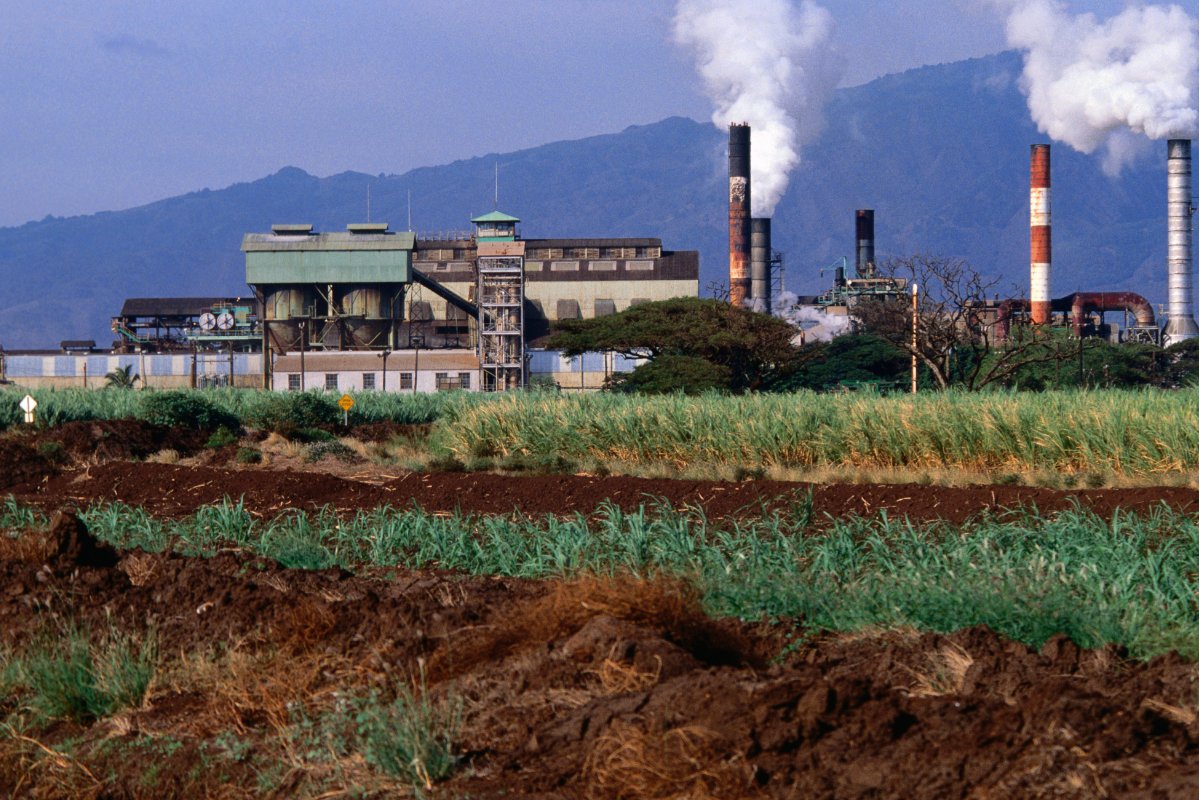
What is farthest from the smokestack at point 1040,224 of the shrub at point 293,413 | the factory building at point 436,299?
the shrub at point 293,413

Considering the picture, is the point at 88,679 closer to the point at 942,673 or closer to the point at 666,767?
the point at 666,767

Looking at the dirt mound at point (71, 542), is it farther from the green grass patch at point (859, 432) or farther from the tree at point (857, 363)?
the tree at point (857, 363)

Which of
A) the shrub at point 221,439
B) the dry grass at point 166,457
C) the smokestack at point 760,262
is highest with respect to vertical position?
the smokestack at point 760,262

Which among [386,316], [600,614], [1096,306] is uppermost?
[1096,306]

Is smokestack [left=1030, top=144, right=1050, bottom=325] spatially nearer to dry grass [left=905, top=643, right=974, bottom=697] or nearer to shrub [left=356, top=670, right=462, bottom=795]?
dry grass [left=905, top=643, right=974, bottom=697]

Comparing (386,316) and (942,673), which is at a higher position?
(386,316)

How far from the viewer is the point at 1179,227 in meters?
83.4

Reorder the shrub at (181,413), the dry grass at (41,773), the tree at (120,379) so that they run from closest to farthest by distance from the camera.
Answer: the dry grass at (41,773) → the shrub at (181,413) → the tree at (120,379)

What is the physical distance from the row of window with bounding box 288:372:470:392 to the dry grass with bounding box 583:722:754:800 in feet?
231

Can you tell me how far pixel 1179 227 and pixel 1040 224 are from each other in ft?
35.5

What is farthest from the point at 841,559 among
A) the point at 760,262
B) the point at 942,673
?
the point at 760,262

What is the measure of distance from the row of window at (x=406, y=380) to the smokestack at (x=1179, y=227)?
40.9 meters

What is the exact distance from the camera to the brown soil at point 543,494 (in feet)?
48.8

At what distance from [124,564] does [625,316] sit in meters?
44.4
